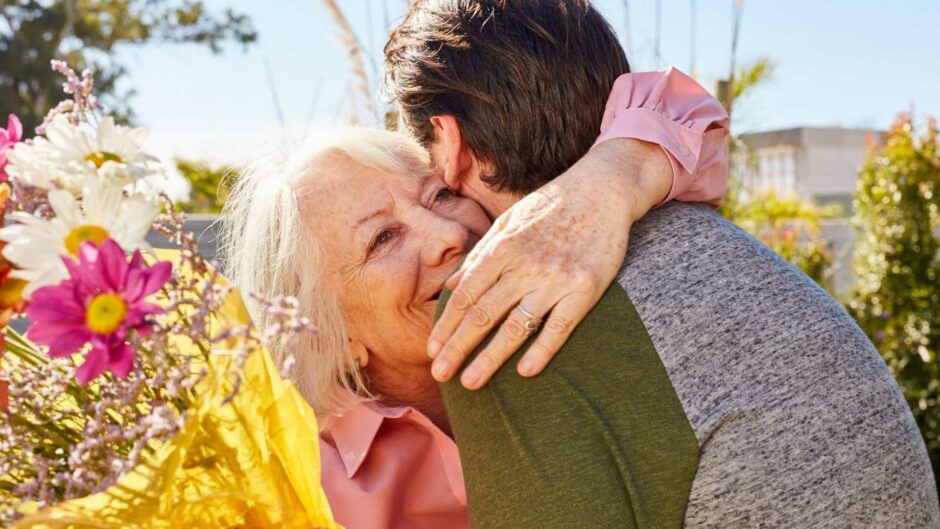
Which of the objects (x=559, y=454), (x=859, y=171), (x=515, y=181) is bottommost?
(x=859, y=171)

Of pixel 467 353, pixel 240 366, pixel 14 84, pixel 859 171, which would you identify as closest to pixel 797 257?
pixel 859 171

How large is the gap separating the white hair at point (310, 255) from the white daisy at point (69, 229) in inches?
39.6

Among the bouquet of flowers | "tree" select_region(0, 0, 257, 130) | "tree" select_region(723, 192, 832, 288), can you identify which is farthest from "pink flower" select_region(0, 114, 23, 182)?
"tree" select_region(0, 0, 257, 130)

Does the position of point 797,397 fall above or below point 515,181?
below

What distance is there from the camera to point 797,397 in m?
1.34

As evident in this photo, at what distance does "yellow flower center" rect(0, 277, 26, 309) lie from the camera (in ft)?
3.05

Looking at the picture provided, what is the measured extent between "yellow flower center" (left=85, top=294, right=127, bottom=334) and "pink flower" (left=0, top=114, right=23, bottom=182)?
0.26 metres

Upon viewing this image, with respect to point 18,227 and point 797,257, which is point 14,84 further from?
point 18,227

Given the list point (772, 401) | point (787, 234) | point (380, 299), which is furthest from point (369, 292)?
point (787, 234)

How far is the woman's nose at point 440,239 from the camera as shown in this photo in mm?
1892

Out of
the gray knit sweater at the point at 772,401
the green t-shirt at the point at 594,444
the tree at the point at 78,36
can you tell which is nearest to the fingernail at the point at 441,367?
the green t-shirt at the point at 594,444

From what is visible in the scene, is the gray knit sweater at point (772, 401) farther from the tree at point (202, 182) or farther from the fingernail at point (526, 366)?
the tree at point (202, 182)

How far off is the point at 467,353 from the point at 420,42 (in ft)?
Result: 2.28

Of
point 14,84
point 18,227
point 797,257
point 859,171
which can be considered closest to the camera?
point 18,227
